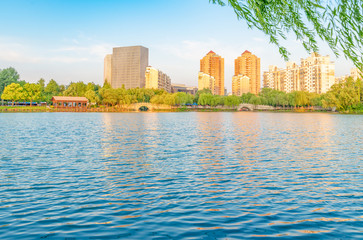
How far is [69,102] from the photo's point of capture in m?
170

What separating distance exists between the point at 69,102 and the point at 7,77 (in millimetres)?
43458

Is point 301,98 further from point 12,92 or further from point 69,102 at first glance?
point 12,92

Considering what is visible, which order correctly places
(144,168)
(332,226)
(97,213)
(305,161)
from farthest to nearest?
(305,161), (144,168), (97,213), (332,226)

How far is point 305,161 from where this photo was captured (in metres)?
21.3

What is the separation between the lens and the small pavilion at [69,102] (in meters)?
166

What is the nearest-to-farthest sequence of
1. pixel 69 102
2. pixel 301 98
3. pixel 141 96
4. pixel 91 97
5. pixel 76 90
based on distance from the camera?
pixel 69 102 → pixel 91 97 → pixel 301 98 → pixel 141 96 → pixel 76 90

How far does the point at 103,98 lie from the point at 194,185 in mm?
171888

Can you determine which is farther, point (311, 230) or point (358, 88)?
point (358, 88)

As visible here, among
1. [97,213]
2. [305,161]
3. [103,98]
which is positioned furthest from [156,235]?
[103,98]

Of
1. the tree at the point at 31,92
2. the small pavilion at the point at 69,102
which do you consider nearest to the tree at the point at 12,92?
the tree at the point at 31,92

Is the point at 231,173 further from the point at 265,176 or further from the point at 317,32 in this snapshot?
the point at 317,32

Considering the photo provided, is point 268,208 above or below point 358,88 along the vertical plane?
below

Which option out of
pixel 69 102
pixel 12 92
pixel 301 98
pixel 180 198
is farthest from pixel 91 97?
pixel 180 198

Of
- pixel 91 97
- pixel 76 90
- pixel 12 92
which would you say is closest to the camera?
pixel 12 92
